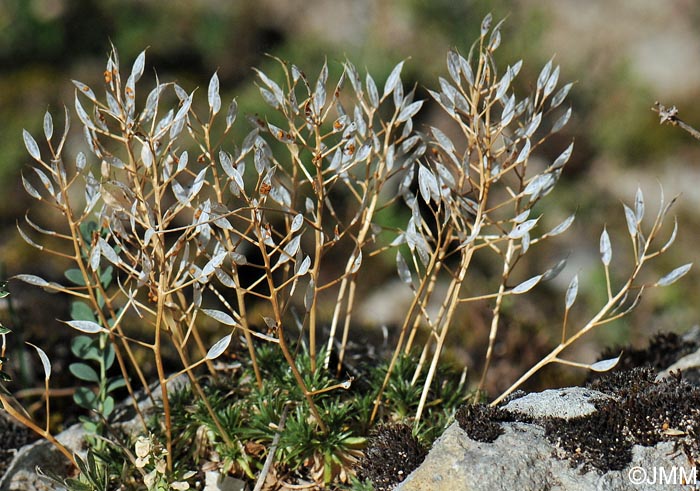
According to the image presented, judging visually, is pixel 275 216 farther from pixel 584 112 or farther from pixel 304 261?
pixel 304 261

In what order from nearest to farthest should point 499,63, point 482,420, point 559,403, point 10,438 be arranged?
1. point 482,420
2. point 559,403
3. point 10,438
4. point 499,63

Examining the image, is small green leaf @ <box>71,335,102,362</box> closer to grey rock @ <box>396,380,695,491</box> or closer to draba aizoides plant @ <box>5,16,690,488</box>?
draba aizoides plant @ <box>5,16,690,488</box>

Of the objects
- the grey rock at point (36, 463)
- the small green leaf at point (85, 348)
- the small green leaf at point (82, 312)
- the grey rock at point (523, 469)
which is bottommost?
the grey rock at point (36, 463)

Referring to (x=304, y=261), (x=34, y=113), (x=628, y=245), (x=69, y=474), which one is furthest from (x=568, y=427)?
(x=34, y=113)

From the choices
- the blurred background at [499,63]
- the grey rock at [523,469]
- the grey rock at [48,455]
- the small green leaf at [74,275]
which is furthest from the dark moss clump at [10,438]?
the blurred background at [499,63]

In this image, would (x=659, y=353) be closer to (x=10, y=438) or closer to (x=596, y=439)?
(x=596, y=439)

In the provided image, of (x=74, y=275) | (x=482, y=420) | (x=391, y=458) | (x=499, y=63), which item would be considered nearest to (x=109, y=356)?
(x=74, y=275)

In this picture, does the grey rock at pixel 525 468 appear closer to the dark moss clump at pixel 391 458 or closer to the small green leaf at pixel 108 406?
the dark moss clump at pixel 391 458
